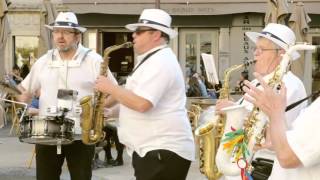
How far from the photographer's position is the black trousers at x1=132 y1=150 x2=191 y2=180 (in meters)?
4.12

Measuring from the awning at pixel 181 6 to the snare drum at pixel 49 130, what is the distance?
15.4 m

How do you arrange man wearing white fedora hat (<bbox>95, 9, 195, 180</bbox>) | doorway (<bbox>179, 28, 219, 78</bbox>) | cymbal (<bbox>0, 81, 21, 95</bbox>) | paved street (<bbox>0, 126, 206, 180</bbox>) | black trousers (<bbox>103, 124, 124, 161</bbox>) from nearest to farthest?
man wearing white fedora hat (<bbox>95, 9, 195, 180</bbox>), cymbal (<bbox>0, 81, 21, 95</bbox>), paved street (<bbox>0, 126, 206, 180</bbox>), black trousers (<bbox>103, 124, 124, 161</bbox>), doorway (<bbox>179, 28, 219, 78</bbox>)

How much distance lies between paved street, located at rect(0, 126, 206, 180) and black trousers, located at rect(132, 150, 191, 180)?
158 inches

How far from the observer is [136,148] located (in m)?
4.19

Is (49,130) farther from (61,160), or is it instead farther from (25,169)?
(25,169)

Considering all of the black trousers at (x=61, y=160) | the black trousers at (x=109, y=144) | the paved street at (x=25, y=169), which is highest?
the black trousers at (x=61, y=160)

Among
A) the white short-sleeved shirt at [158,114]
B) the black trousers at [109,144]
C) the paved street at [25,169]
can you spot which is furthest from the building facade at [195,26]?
the white short-sleeved shirt at [158,114]

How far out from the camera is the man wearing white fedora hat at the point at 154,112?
13.3ft

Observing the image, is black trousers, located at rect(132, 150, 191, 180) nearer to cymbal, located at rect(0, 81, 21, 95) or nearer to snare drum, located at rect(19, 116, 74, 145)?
snare drum, located at rect(19, 116, 74, 145)

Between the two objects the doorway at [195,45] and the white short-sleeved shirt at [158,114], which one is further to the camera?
the doorway at [195,45]

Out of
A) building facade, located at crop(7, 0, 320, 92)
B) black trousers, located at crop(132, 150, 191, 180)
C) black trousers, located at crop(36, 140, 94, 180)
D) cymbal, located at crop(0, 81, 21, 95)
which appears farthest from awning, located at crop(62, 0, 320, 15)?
black trousers, located at crop(132, 150, 191, 180)

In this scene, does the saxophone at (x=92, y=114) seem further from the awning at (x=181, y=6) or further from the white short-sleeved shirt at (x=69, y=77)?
the awning at (x=181, y=6)

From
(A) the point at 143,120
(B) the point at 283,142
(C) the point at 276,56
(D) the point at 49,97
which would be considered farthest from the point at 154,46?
(B) the point at 283,142

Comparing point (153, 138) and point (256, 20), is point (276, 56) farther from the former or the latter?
point (256, 20)
